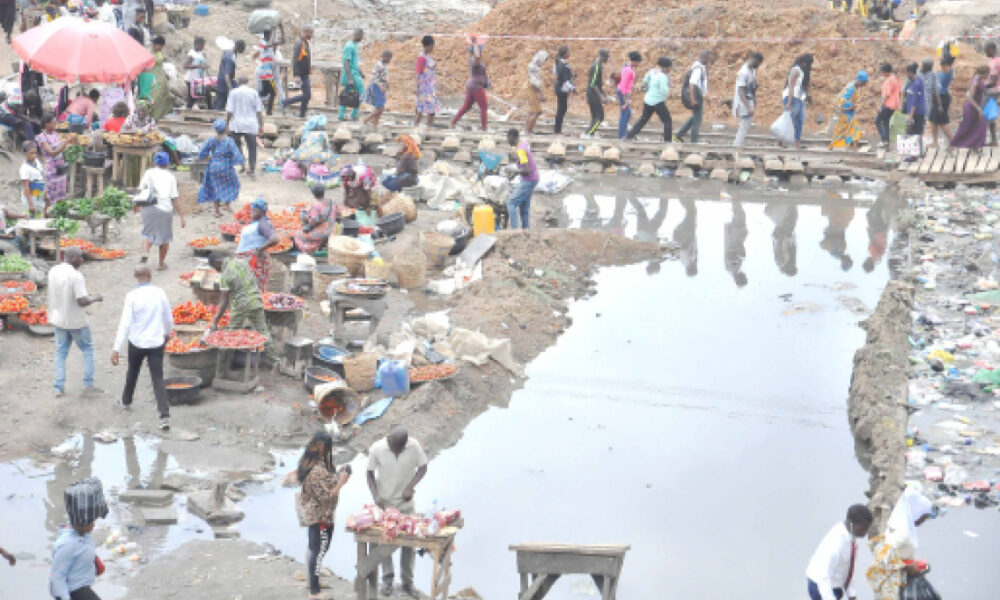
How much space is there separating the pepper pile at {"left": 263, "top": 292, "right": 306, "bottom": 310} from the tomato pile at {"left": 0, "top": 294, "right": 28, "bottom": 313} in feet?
7.46

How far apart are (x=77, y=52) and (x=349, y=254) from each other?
4196mm

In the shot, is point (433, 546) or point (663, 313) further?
point (663, 313)

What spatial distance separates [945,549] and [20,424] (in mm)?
7289

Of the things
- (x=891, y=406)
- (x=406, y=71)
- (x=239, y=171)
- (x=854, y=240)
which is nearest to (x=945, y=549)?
(x=891, y=406)

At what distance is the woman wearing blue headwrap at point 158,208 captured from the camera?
13.5 m

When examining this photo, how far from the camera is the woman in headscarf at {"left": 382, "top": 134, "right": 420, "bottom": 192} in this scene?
17.4 meters

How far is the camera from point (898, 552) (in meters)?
7.25

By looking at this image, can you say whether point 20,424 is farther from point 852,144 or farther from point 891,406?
point 852,144

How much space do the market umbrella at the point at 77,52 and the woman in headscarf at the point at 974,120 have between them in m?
12.4

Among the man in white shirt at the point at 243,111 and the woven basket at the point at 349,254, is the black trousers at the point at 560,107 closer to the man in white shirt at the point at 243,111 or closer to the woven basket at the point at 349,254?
the man in white shirt at the point at 243,111

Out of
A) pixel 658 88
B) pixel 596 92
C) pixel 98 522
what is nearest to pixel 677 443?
pixel 98 522

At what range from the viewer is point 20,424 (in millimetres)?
10219

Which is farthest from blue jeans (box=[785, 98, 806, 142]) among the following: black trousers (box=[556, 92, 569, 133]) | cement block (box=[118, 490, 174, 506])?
cement block (box=[118, 490, 174, 506])

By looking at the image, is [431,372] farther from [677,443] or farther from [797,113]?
[797,113]
